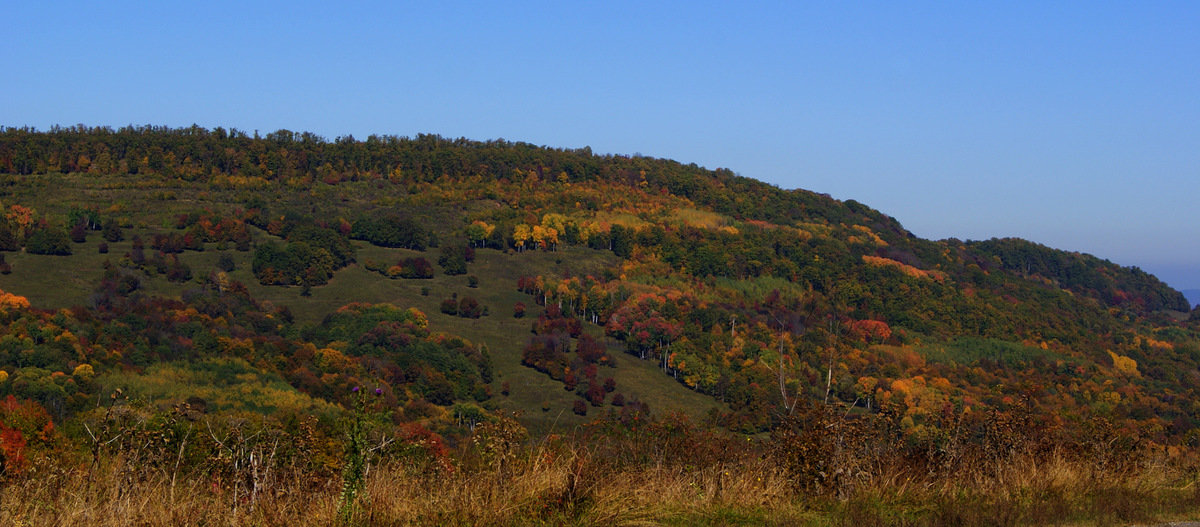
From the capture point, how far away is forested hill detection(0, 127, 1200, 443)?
2985 inches

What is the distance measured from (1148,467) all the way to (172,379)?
55424mm

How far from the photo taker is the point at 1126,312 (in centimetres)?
14112

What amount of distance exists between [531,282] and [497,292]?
3.85 metres

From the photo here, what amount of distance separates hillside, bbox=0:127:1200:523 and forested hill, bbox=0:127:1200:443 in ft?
1.27

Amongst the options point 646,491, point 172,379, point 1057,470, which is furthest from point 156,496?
point 172,379

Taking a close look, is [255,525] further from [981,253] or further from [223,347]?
[981,253]

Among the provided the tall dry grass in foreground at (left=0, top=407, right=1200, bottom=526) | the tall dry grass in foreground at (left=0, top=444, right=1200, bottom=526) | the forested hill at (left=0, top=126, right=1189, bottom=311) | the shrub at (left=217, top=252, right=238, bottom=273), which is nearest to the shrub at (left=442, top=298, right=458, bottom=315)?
the shrub at (left=217, top=252, right=238, bottom=273)

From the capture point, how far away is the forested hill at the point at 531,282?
7581 cm

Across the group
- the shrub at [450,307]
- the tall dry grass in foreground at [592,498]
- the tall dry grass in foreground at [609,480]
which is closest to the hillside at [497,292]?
the shrub at [450,307]

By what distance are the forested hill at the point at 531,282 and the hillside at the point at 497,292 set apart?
39 cm

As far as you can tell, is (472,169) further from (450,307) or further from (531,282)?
(450,307)

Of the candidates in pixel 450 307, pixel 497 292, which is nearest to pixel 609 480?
pixel 450 307

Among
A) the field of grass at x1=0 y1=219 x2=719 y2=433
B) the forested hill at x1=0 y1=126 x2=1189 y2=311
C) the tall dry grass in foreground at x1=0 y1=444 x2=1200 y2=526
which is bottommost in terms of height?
the field of grass at x1=0 y1=219 x2=719 y2=433

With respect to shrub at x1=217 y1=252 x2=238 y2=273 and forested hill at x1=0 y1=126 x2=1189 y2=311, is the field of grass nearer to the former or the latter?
shrub at x1=217 y1=252 x2=238 y2=273
